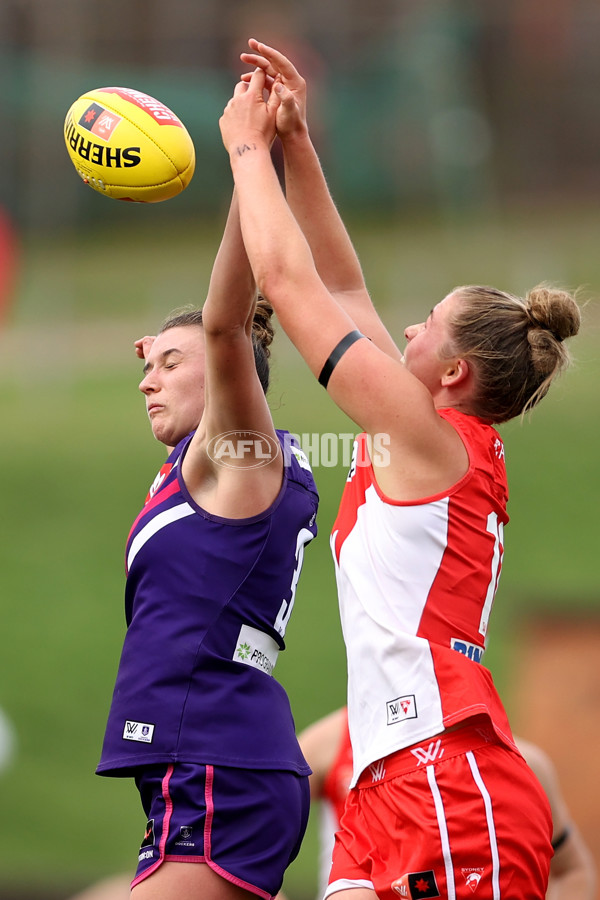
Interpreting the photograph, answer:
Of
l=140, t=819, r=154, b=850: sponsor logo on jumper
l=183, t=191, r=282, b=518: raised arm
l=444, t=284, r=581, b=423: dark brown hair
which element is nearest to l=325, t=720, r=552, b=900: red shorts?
l=140, t=819, r=154, b=850: sponsor logo on jumper

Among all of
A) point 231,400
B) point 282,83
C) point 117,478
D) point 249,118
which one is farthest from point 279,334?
point 231,400

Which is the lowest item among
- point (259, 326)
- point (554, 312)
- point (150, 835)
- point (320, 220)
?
point (150, 835)

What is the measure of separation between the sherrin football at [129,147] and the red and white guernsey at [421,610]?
1058mm

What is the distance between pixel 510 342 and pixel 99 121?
127 cm

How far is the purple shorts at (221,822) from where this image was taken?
103 inches

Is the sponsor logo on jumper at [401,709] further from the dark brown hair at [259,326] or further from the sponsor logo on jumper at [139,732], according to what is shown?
the dark brown hair at [259,326]

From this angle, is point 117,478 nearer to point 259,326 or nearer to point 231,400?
point 259,326

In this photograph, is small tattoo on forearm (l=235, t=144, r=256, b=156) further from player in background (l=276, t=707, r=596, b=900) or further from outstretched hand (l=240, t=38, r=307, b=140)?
player in background (l=276, t=707, r=596, b=900)

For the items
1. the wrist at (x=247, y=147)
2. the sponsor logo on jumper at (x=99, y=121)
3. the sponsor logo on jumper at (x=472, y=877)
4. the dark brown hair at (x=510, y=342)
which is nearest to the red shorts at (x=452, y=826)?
the sponsor logo on jumper at (x=472, y=877)

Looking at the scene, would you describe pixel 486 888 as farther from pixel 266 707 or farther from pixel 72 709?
pixel 72 709

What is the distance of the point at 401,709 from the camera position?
2641 millimetres

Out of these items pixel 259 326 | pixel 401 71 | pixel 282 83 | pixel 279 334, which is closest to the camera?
pixel 282 83

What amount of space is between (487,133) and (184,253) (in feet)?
24.9

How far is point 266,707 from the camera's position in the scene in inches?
109
